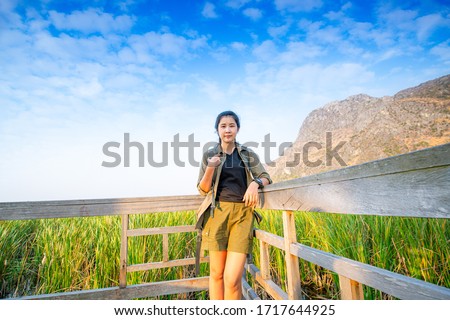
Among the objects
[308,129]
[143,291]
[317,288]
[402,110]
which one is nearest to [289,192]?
[143,291]

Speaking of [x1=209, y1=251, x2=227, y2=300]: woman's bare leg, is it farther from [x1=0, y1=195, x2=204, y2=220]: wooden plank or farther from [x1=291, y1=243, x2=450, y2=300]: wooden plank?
[x1=291, y1=243, x2=450, y2=300]: wooden plank

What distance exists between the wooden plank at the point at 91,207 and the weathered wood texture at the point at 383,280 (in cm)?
147

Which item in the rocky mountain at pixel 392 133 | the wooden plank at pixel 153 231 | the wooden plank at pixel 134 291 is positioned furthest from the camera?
the rocky mountain at pixel 392 133

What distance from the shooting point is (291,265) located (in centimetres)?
154

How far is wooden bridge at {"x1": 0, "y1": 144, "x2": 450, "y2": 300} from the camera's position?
60 centimetres

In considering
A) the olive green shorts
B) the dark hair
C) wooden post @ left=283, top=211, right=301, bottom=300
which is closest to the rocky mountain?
the dark hair

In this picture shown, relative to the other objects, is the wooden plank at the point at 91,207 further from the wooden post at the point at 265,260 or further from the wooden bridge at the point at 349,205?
the wooden post at the point at 265,260

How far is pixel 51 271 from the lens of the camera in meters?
3.02

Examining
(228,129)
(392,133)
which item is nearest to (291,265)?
(228,129)

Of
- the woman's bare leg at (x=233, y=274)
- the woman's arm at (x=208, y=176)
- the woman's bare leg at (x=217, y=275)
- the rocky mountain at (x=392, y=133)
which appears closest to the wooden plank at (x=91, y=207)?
the woman's arm at (x=208, y=176)

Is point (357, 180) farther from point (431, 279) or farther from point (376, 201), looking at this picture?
point (431, 279)

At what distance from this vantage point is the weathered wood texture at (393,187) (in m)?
0.57

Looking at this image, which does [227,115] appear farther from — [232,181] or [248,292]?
[248,292]

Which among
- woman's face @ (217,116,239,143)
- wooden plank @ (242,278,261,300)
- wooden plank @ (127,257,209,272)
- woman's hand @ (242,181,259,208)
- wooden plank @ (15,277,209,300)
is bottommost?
wooden plank @ (242,278,261,300)
